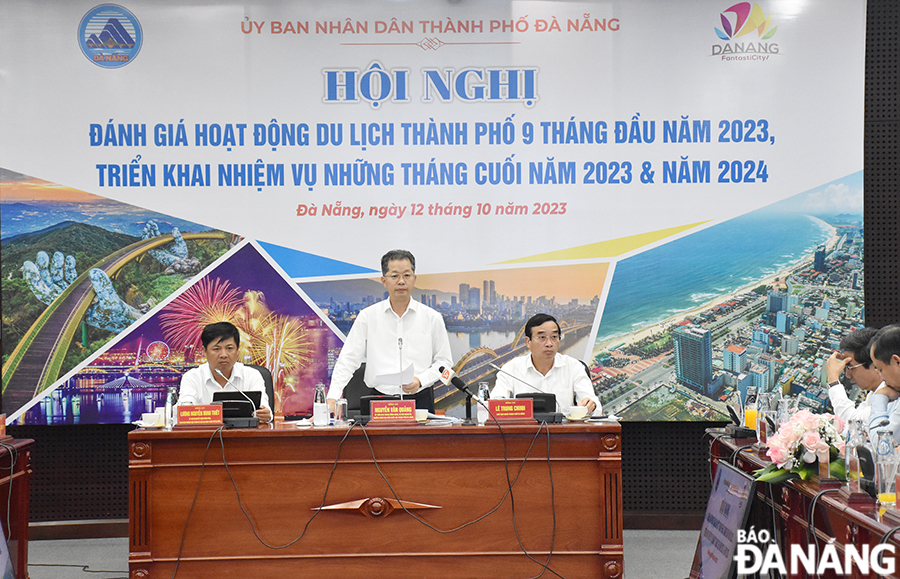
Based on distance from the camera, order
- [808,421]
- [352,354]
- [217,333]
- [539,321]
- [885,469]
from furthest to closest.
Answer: [352,354] → [539,321] → [217,333] → [808,421] → [885,469]

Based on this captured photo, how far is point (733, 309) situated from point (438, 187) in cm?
202

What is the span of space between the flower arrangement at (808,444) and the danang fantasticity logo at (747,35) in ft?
9.36

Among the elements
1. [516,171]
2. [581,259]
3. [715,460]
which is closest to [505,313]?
[581,259]

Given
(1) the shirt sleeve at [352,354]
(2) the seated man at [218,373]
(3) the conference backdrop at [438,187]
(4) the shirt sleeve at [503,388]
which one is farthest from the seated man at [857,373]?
(2) the seated man at [218,373]

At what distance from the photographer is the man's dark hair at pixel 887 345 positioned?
2645 mm

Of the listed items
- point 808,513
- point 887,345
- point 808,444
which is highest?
point 887,345

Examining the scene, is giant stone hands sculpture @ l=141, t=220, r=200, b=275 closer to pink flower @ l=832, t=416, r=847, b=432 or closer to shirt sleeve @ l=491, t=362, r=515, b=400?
shirt sleeve @ l=491, t=362, r=515, b=400

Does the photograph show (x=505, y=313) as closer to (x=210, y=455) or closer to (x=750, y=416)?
(x=750, y=416)

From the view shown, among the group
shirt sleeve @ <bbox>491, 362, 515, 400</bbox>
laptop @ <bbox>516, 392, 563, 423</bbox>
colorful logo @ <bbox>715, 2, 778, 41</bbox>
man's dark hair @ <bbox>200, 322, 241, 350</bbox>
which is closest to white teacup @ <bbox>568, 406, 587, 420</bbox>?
laptop @ <bbox>516, 392, 563, 423</bbox>

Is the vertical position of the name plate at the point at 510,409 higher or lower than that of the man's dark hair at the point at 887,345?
lower

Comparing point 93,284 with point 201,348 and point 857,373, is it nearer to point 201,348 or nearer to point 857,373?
point 201,348

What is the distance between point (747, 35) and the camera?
4.53m

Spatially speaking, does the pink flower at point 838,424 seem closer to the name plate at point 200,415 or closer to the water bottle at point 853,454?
the water bottle at point 853,454

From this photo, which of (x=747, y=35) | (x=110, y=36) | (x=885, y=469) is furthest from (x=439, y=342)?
(x=110, y=36)
